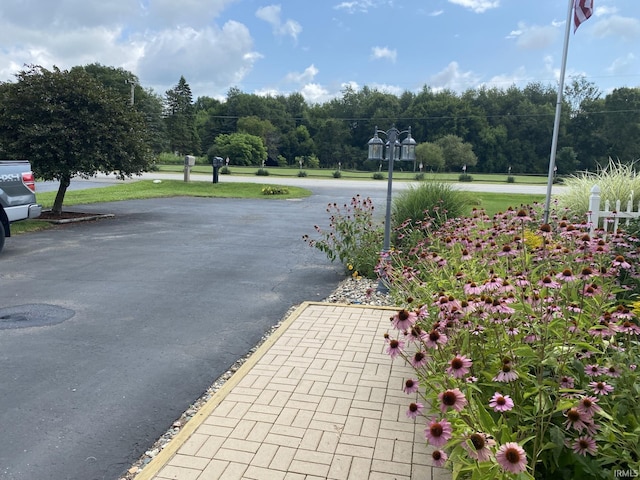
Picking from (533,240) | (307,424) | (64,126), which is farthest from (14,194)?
(533,240)

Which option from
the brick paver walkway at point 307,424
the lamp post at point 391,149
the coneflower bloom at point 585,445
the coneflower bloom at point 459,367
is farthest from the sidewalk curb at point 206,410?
the lamp post at point 391,149

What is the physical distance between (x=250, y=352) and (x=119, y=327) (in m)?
1.51

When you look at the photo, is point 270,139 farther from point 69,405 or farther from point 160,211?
point 69,405

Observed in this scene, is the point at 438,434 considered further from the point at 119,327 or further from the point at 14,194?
the point at 14,194

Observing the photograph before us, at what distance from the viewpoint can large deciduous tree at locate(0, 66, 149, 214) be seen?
11.9 metres

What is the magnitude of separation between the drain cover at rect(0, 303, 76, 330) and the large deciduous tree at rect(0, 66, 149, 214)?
7515 millimetres

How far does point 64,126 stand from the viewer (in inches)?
474

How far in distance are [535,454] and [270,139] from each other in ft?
256

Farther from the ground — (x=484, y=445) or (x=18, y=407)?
(x=484, y=445)

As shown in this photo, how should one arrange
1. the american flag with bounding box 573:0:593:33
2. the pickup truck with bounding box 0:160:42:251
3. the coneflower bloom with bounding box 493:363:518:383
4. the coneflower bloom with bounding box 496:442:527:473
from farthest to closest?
the american flag with bounding box 573:0:593:33 < the pickup truck with bounding box 0:160:42:251 < the coneflower bloom with bounding box 493:363:518:383 < the coneflower bloom with bounding box 496:442:527:473

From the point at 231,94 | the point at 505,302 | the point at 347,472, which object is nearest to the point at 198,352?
the point at 347,472

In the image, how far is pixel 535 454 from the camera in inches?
78.5

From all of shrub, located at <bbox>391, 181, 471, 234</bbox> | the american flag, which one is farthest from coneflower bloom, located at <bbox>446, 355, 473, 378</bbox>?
the american flag

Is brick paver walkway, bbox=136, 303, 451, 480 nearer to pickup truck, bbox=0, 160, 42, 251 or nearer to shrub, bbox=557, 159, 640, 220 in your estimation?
shrub, bbox=557, 159, 640, 220
